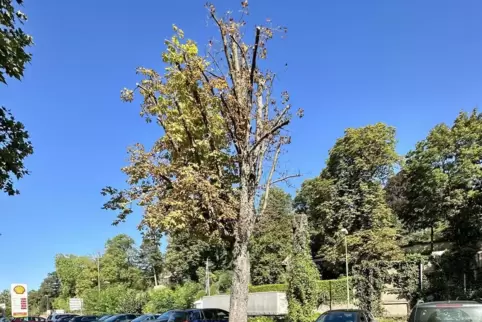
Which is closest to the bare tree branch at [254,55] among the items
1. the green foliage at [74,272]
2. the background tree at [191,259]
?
the background tree at [191,259]

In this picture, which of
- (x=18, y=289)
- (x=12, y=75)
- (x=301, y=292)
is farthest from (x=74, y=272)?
(x=12, y=75)

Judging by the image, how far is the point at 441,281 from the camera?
37.2 metres

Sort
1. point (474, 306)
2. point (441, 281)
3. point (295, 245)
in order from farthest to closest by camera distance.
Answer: point (441, 281) < point (295, 245) < point (474, 306)

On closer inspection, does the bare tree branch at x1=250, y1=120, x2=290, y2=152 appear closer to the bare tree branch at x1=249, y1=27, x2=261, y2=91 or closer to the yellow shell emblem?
the bare tree branch at x1=249, y1=27, x2=261, y2=91

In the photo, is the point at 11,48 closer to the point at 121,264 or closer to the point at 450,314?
the point at 450,314

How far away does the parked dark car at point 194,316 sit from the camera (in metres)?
21.3

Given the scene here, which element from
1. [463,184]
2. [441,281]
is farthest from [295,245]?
[463,184]

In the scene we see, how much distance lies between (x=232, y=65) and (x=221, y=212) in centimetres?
539

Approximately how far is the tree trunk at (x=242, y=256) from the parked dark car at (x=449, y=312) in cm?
801

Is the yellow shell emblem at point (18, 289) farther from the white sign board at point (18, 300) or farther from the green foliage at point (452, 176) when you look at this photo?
the green foliage at point (452, 176)

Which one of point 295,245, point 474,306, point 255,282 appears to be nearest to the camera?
point 474,306

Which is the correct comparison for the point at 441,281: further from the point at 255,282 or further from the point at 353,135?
the point at 255,282

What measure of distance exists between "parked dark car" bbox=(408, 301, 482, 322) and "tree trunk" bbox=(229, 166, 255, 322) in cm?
801

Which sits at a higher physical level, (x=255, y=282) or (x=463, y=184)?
(x=463, y=184)
